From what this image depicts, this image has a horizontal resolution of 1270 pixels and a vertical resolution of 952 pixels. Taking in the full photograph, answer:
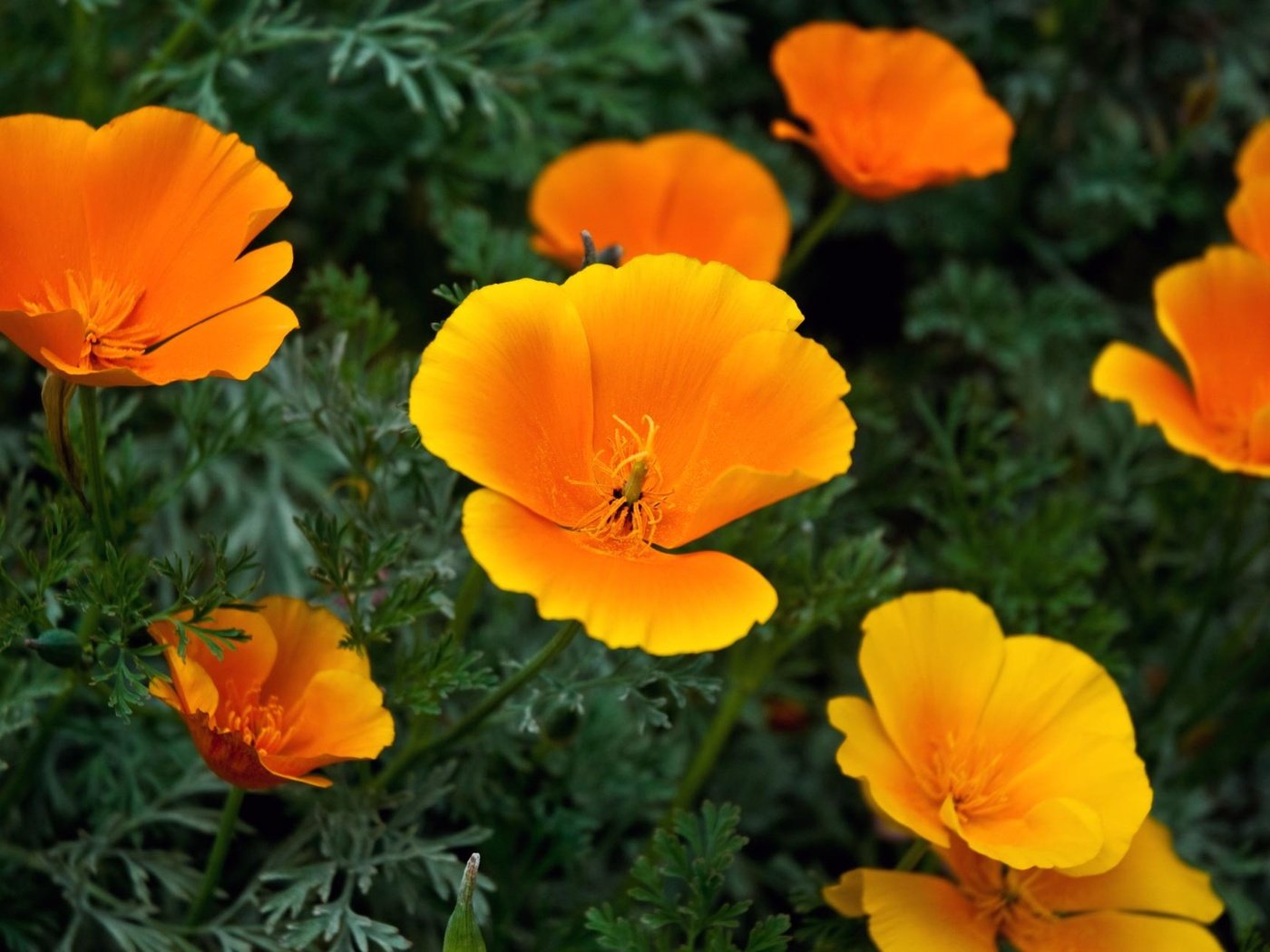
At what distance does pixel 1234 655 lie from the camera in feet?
7.04

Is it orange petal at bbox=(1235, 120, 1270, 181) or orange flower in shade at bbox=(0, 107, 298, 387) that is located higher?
orange flower in shade at bbox=(0, 107, 298, 387)

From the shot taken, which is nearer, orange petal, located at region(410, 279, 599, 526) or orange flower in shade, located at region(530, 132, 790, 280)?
orange petal, located at region(410, 279, 599, 526)

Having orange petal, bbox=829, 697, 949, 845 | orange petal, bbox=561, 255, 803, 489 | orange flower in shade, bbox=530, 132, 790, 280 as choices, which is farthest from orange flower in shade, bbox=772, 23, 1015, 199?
orange petal, bbox=829, 697, 949, 845

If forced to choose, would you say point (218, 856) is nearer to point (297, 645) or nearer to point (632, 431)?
point (297, 645)

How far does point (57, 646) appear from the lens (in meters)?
1.34

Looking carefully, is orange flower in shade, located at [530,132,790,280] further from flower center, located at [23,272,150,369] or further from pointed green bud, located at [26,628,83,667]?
pointed green bud, located at [26,628,83,667]

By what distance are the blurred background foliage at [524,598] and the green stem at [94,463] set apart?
0.13 feet

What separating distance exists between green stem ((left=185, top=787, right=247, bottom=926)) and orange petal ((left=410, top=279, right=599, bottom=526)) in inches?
15.1

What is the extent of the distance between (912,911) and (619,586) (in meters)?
0.48

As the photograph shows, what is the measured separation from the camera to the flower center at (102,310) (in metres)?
1.33

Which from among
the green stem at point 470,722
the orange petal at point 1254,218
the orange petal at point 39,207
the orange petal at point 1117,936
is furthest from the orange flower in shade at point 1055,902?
the orange petal at point 39,207

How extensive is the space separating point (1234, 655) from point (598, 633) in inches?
54.2

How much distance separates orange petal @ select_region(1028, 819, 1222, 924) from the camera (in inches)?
59.6

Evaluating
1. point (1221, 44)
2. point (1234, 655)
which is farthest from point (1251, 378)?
point (1221, 44)
